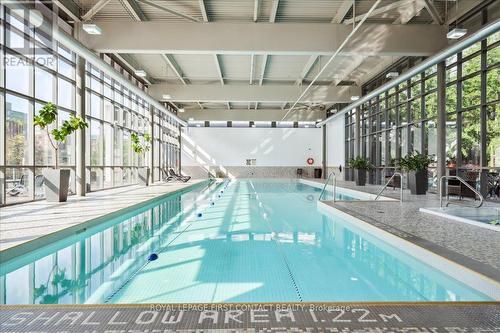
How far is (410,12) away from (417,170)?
4.71 metres

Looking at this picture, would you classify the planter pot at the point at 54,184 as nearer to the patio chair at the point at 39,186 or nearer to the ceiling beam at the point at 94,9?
the patio chair at the point at 39,186

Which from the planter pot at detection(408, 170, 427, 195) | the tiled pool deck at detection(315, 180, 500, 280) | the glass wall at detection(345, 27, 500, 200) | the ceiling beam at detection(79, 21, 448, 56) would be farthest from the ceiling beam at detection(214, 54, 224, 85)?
the planter pot at detection(408, 170, 427, 195)

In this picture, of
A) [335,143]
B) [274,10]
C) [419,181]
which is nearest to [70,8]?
[274,10]

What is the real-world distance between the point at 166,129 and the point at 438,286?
20968mm

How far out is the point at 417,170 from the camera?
442 inches

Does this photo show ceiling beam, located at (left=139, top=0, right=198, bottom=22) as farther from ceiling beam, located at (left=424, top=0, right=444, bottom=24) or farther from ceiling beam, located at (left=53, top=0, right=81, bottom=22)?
ceiling beam, located at (left=424, top=0, right=444, bottom=24)

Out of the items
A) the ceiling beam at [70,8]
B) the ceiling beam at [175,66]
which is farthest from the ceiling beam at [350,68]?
the ceiling beam at [70,8]

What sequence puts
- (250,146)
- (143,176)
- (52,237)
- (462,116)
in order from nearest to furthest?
(52,237), (462,116), (143,176), (250,146)

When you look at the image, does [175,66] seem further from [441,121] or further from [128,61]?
[441,121]

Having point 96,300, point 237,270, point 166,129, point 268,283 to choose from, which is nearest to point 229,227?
point 237,270

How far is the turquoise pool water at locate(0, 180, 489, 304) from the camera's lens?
348 cm

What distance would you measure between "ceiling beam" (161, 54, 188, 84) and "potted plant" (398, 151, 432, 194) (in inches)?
353

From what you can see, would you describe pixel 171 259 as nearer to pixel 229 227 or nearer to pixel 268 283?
pixel 268 283

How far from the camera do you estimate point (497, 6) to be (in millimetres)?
8633
